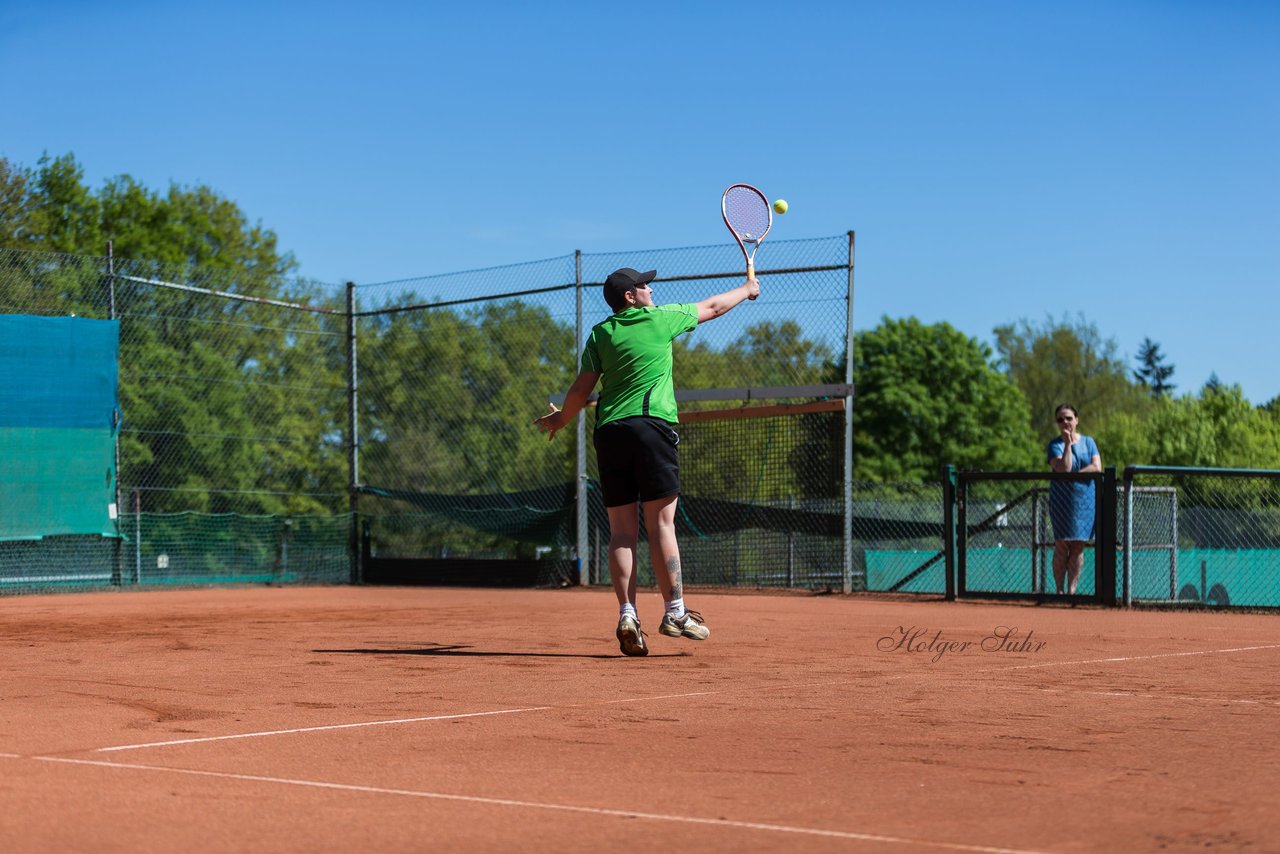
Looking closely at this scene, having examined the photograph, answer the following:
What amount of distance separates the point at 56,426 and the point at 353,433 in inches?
149

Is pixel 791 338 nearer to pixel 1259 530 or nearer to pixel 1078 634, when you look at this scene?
pixel 1078 634

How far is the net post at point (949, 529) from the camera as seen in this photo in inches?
510

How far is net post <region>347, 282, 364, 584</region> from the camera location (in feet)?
58.3

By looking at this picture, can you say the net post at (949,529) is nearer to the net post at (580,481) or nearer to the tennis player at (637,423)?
the net post at (580,481)

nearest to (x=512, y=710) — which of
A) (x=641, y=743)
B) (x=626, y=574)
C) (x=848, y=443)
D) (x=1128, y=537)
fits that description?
(x=641, y=743)

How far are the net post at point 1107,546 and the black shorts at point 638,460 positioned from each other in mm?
5610

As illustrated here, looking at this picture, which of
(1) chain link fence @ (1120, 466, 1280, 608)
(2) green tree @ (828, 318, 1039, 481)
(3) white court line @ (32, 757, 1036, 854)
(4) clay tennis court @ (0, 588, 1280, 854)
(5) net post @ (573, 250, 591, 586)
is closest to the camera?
(3) white court line @ (32, 757, 1036, 854)

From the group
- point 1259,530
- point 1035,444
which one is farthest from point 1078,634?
point 1035,444

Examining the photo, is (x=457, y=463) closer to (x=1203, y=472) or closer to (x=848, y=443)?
(x=848, y=443)

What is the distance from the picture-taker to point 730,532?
49.4 ft

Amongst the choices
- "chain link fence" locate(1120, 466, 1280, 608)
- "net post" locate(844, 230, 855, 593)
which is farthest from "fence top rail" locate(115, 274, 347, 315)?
"chain link fence" locate(1120, 466, 1280, 608)

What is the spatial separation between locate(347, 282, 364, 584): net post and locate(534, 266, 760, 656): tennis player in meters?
10.7

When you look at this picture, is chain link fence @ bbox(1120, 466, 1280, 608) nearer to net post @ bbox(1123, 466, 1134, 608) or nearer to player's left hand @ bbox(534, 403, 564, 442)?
net post @ bbox(1123, 466, 1134, 608)
